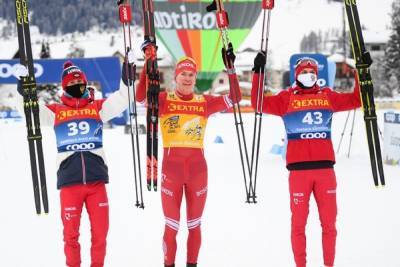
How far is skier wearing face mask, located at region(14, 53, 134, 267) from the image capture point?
4.26 m

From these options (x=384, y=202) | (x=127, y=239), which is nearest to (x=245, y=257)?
(x=127, y=239)

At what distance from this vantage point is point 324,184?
14.6ft

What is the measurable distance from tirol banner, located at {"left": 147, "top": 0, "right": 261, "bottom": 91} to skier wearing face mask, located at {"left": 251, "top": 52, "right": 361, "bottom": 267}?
53.8ft

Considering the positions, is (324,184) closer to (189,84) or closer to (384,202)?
(189,84)

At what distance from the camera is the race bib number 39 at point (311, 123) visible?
455 centimetres

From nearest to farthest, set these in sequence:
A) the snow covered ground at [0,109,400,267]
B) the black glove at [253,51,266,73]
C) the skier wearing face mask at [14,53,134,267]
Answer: the skier wearing face mask at [14,53,134,267] → the black glove at [253,51,266,73] → the snow covered ground at [0,109,400,267]

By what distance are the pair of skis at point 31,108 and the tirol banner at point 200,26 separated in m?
15.9

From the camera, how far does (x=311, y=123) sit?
4547 millimetres

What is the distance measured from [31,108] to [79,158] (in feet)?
2.17

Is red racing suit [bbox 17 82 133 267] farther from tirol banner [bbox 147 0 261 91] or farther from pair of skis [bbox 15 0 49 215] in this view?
tirol banner [bbox 147 0 261 91]

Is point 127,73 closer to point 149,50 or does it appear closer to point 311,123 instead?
point 149,50

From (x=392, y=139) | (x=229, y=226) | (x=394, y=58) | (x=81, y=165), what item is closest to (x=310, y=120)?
(x=81, y=165)

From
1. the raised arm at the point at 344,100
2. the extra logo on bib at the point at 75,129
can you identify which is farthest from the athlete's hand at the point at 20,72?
the raised arm at the point at 344,100

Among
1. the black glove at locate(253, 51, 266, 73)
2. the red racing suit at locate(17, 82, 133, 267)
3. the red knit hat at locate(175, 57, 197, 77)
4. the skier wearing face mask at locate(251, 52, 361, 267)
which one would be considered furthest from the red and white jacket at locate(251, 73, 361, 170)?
the red racing suit at locate(17, 82, 133, 267)
